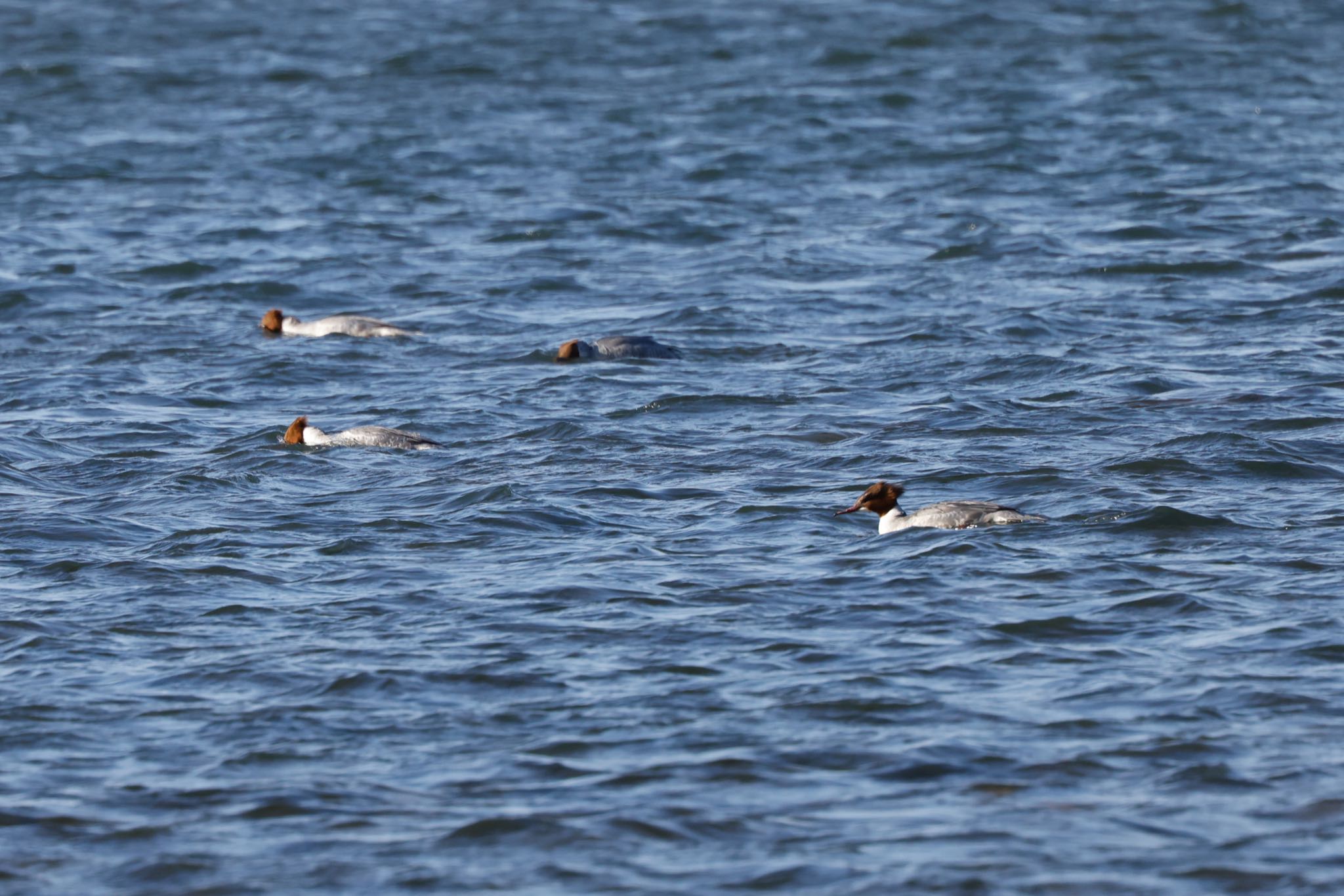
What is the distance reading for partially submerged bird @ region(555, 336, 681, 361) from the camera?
16.7m

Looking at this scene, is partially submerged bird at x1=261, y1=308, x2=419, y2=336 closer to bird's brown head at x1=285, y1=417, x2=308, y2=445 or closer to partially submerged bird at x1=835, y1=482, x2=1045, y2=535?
bird's brown head at x1=285, y1=417, x2=308, y2=445

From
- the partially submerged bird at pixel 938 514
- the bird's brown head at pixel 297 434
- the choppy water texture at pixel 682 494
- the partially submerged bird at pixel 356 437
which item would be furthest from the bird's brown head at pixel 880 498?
the bird's brown head at pixel 297 434

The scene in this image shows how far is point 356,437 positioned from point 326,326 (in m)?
4.47

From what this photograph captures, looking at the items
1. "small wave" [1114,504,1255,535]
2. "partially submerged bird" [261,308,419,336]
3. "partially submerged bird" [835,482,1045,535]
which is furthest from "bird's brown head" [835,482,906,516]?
"partially submerged bird" [261,308,419,336]

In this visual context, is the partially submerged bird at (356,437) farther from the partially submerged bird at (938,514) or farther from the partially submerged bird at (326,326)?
the partially submerged bird at (326,326)

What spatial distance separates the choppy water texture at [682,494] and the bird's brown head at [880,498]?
21 cm

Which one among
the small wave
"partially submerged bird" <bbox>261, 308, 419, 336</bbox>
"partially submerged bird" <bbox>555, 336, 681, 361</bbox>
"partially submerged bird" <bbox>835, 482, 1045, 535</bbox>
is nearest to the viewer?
the small wave

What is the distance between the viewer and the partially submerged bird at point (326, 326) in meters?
18.1

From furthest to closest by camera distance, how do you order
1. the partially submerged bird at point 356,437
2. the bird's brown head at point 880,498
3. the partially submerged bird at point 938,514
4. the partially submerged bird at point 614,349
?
the partially submerged bird at point 614,349 < the partially submerged bird at point 356,437 < the bird's brown head at point 880,498 < the partially submerged bird at point 938,514

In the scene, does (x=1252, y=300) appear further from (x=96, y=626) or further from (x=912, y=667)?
(x=96, y=626)

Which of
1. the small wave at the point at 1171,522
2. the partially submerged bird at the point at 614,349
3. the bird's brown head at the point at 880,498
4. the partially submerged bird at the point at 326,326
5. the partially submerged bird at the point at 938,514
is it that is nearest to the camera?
the small wave at the point at 1171,522

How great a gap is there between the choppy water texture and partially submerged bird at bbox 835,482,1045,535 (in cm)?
13

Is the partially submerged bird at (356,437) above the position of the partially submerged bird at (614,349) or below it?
above

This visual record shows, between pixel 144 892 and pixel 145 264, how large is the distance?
14547 millimetres
